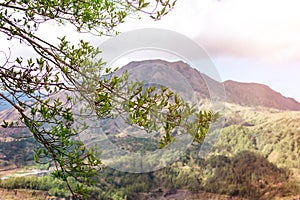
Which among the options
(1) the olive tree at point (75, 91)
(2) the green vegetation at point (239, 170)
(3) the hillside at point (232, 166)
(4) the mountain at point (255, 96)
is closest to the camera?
(1) the olive tree at point (75, 91)

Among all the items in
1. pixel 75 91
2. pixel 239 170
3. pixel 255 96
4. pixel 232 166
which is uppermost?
pixel 255 96

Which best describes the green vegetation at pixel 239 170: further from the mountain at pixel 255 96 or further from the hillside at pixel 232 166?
the mountain at pixel 255 96

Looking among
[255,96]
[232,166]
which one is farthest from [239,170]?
[255,96]

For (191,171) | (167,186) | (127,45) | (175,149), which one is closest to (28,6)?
(127,45)

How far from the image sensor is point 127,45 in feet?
10.6

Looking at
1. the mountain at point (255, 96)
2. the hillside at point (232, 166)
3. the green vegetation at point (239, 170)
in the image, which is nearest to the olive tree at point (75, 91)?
the hillside at point (232, 166)

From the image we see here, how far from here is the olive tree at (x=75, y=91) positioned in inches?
59.6

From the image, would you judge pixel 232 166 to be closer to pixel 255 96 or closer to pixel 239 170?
pixel 239 170

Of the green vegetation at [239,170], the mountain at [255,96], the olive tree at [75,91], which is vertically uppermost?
the mountain at [255,96]

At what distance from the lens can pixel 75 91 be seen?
5.88 ft

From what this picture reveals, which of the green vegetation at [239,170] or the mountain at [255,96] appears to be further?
the mountain at [255,96]

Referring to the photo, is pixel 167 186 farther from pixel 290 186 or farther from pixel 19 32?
pixel 19 32

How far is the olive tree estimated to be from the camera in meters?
1.51

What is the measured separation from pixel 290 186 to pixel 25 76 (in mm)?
24076
